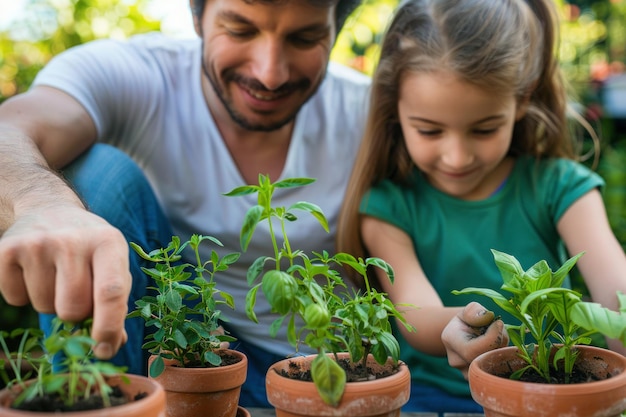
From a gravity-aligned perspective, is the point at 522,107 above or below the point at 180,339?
above

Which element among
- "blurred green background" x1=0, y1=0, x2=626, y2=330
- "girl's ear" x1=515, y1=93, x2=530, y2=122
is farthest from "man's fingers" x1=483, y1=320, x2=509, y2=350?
"blurred green background" x1=0, y1=0, x2=626, y2=330

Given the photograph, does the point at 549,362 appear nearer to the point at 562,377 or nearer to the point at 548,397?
the point at 562,377

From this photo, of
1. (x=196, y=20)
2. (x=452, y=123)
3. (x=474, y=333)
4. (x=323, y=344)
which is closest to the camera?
(x=323, y=344)

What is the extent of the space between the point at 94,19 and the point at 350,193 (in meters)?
2.53

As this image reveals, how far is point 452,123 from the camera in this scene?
1836mm

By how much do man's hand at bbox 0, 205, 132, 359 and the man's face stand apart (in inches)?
43.1

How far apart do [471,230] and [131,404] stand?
4.66 ft

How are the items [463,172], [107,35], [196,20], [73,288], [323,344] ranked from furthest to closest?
[107,35] < [196,20] < [463,172] < [323,344] < [73,288]

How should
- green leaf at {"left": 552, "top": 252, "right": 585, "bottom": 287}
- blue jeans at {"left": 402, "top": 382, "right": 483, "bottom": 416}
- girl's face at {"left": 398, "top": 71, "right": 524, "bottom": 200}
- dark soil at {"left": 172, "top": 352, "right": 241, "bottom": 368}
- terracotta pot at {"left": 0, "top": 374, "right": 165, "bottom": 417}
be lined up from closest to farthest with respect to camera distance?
1. terracotta pot at {"left": 0, "top": 374, "right": 165, "bottom": 417}
2. green leaf at {"left": 552, "top": 252, "right": 585, "bottom": 287}
3. dark soil at {"left": 172, "top": 352, "right": 241, "bottom": 368}
4. girl's face at {"left": 398, "top": 71, "right": 524, "bottom": 200}
5. blue jeans at {"left": 402, "top": 382, "right": 483, "bottom": 416}

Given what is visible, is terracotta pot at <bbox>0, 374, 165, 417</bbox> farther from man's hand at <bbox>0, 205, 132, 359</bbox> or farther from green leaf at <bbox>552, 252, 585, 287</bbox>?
green leaf at <bbox>552, 252, 585, 287</bbox>

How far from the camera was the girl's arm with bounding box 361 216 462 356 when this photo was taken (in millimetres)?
1726

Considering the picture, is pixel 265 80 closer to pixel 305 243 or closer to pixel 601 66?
pixel 305 243

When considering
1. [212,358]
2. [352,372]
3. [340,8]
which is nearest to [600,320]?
[352,372]

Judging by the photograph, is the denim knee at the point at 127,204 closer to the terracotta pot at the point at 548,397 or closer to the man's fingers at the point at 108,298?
the man's fingers at the point at 108,298
